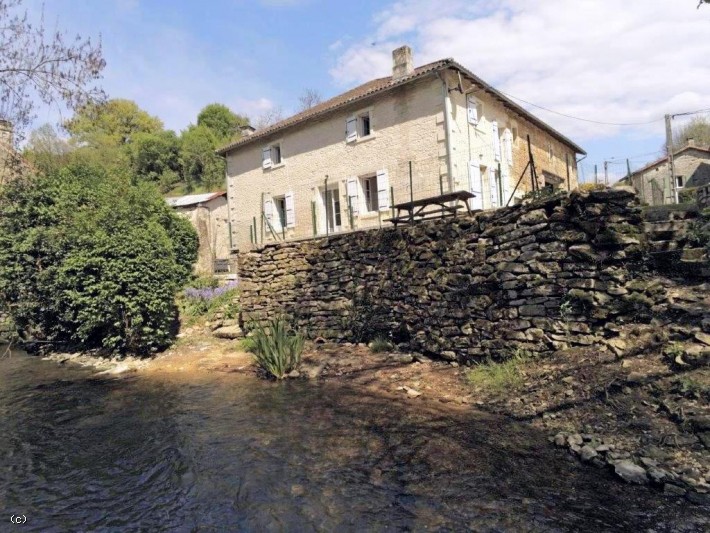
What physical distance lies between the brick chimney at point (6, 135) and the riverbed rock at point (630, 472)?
8.24m

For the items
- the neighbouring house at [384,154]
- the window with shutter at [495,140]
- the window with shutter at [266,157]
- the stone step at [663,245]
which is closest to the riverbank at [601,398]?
the stone step at [663,245]

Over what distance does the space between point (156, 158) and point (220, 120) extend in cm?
737

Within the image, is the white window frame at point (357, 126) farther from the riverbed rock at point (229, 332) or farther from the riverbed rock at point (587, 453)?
the riverbed rock at point (587, 453)

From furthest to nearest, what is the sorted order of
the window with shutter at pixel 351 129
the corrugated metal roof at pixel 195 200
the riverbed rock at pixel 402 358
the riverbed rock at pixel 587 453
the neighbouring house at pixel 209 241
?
the corrugated metal roof at pixel 195 200, the neighbouring house at pixel 209 241, the window with shutter at pixel 351 129, the riverbed rock at pixel 402 358, the riverbed rock at pixel 587 453

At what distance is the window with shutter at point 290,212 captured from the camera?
18.9 m

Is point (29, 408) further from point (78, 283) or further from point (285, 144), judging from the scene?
point (285, 144)

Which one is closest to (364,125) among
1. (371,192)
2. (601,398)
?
(371,192)

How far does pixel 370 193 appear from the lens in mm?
17203

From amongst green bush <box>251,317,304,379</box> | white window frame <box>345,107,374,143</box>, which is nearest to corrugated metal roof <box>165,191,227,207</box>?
white window frame <box>345,107,374,143</box>

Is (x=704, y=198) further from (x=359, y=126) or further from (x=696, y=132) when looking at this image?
(x=696, y=132)

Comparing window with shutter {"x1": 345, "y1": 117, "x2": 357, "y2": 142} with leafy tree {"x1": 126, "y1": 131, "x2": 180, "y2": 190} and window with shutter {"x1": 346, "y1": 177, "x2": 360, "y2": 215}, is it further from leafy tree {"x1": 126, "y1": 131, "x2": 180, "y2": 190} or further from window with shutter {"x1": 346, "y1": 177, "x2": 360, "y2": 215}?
leafy tree {"x1": 126, "y1": 131, "x2": 180, "y2": 190}

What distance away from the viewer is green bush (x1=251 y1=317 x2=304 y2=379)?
914cm

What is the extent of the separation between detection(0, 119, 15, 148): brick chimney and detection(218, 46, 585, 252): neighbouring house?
7535 millimetres

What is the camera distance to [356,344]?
34.0ft
